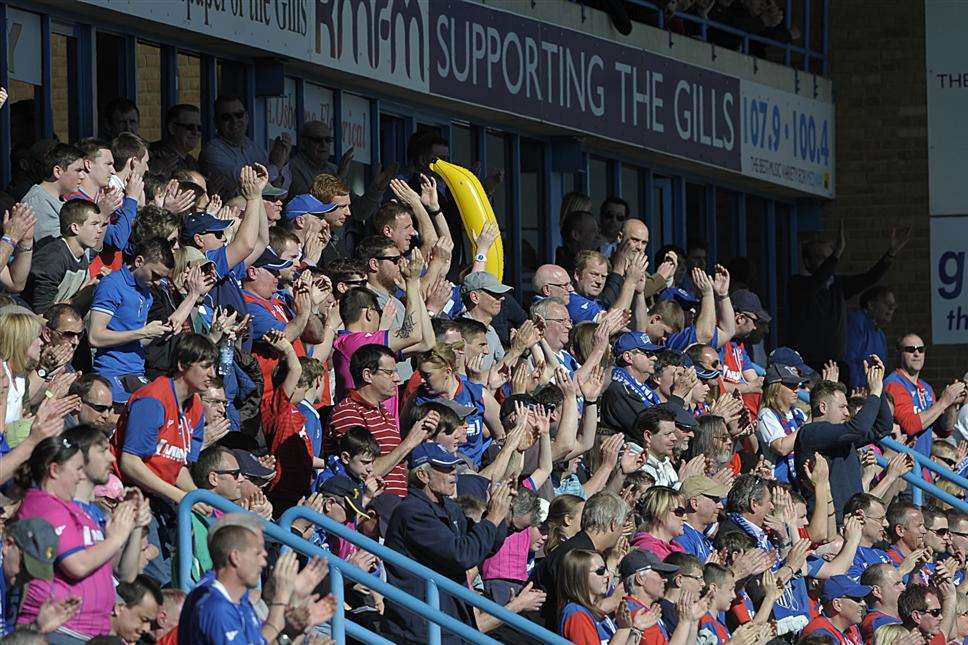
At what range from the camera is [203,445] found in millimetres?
8797

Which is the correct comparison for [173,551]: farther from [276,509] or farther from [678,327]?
[678,327]

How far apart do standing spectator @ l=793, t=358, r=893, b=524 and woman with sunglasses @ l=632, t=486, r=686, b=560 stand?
223 cm

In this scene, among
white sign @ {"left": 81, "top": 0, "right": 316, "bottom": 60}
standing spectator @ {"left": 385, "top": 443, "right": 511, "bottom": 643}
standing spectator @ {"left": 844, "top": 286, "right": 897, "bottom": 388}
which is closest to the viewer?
standing spectator @ {"left": 385, "top": 443, "right": 511, "bottom": 643}

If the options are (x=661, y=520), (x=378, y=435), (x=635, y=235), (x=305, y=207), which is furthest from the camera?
(x=635, y=235)

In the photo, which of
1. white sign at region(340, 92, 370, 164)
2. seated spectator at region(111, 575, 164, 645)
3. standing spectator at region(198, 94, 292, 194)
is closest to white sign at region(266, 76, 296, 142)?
white sign at region(340, 92, 370, 164)

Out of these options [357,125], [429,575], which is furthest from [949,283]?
[429,575]

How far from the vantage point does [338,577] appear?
8.12m

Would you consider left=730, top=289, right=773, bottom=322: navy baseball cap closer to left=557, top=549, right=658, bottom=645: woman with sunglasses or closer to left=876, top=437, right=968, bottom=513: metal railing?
left=876, top=437, right=968, bottom=513: metal railing

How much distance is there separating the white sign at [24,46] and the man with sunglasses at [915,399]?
675 cm

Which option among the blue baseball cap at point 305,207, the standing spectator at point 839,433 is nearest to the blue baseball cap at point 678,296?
the standing spectator at point 839,433

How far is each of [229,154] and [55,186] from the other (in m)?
2.54

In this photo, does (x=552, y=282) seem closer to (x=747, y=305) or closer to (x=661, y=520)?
(x=747, y=305)

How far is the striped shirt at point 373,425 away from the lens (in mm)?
9438

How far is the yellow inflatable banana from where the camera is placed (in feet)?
42.6
